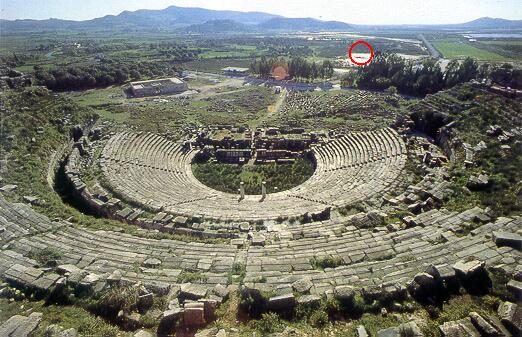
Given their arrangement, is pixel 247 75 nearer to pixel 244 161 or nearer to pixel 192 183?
pixel 244 161

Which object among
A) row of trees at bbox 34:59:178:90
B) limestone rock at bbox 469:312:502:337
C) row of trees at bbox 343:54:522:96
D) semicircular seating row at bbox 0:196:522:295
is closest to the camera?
limestone rock at bbox 469:312:502:337

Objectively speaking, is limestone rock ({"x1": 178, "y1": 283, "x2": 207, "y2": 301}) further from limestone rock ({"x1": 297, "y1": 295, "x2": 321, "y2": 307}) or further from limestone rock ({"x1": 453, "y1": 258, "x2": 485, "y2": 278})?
limestone rock ({"x1": 453, "y1": 258, "x2": 485, "y2": 278})

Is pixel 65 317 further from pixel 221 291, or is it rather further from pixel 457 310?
pixel 457 310

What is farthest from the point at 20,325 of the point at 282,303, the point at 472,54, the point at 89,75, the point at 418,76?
the point at 472,54

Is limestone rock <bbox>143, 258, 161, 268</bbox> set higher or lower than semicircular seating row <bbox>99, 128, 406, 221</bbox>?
higher

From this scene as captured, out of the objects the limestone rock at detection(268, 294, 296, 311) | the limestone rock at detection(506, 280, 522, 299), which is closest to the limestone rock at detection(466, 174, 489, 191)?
the limestone rock at detection(506, 280, 522, 299)

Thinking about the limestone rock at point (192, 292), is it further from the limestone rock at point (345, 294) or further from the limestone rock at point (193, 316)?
the limestone rock at point (345, 294)
